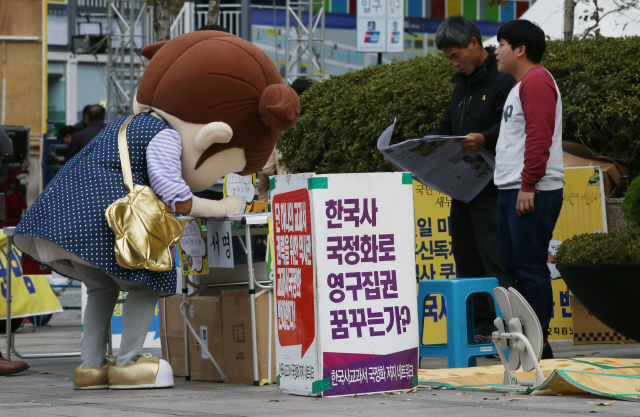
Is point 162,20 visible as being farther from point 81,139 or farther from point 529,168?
point 529,168

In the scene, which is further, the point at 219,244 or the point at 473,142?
the point at 473,142

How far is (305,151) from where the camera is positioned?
7824 millimetres

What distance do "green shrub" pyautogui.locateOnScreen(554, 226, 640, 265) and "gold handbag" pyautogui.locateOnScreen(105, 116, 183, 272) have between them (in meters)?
2.21

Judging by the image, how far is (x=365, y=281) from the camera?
4039mm

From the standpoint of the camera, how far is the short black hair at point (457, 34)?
→ 5.38 m

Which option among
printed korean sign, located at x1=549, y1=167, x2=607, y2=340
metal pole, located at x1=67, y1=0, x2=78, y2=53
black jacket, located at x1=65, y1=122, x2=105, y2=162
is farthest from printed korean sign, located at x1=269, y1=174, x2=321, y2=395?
metal pole, located at x1=67, y1=0, x2=78, y2=53

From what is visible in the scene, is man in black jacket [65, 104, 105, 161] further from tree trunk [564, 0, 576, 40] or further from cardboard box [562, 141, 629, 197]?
cardboard box [562, 141, 629, 197]

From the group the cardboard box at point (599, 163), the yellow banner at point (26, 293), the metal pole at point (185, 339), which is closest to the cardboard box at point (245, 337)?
the metal pole at point (185, 339)

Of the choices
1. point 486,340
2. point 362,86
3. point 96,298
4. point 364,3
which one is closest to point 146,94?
point 96,298

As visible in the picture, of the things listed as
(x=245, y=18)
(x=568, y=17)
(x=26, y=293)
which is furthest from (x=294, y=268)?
(x=245, y=18)

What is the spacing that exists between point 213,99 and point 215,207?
556 millimetres

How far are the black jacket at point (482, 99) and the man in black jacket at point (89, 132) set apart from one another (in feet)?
18.9

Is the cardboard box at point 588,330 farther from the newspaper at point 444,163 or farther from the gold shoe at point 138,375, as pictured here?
the gold shoe at point 138,375

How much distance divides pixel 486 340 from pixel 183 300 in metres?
1.87
